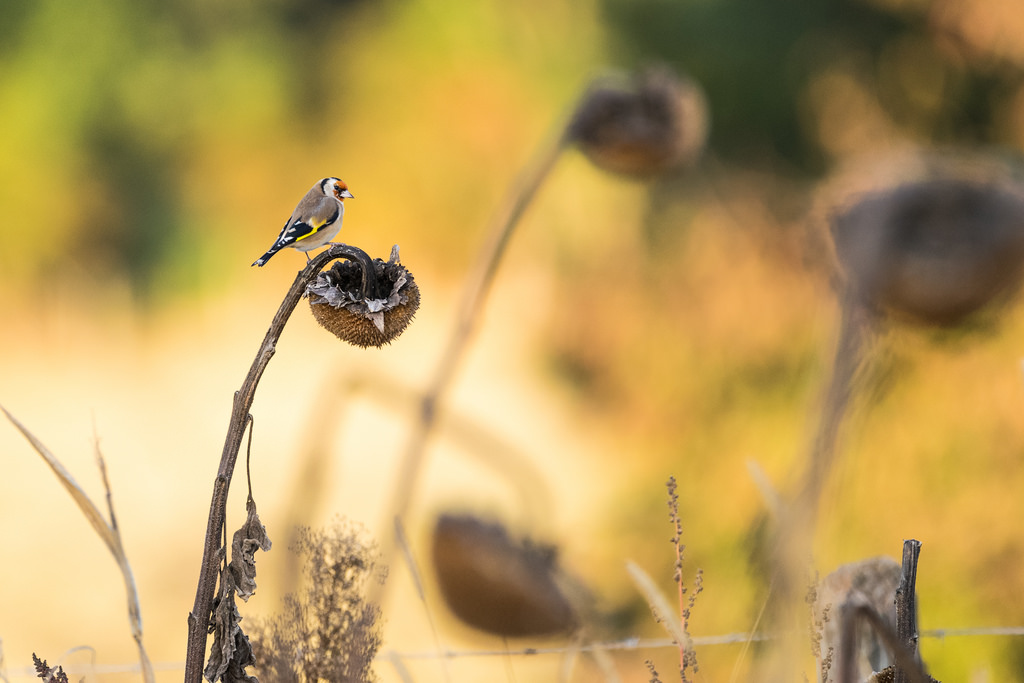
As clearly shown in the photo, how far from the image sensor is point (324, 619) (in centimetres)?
26

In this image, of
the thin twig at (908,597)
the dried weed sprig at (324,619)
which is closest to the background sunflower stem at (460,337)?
the dried weed sprig at (324,619)

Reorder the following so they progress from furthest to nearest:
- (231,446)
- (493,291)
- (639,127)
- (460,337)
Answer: (493,291) < (639,127) < (460,337) < (231,446)

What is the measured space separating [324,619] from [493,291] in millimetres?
1197

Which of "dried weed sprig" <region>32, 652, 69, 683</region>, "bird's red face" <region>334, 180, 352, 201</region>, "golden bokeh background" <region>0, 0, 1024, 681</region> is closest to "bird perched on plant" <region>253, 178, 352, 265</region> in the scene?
"bird's red face" <region>334, 180, 352, 201</region>

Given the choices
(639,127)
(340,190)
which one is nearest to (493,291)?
(639,127)

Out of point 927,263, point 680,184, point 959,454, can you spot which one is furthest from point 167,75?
point 927,263

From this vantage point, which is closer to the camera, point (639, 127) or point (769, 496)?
point (769, 496)

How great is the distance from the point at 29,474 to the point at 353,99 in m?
0.99

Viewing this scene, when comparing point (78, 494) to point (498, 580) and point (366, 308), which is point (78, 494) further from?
point (498, 580)

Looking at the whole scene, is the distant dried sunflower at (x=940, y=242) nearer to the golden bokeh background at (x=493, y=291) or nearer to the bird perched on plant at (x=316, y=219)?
the golden bokeh background at (x=493, y=291)

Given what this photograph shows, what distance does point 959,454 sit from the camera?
3.27ft

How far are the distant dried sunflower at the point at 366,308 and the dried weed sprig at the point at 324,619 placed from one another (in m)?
0.07

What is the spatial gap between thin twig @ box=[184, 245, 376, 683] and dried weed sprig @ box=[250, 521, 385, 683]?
0.03 m

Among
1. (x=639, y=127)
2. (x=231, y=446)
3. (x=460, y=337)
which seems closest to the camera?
(x=231, y=446)
